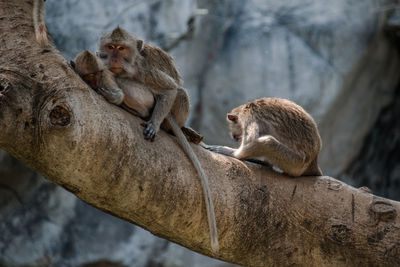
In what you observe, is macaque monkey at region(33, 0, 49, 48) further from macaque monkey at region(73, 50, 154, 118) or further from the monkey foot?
the monkey foot

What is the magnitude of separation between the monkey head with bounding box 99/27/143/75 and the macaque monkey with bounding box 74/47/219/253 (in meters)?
0.10

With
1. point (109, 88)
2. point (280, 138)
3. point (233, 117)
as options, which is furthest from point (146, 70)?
point (280, 138)

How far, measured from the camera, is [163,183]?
12.3ft

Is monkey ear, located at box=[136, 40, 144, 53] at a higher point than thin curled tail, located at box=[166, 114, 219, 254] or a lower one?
higher

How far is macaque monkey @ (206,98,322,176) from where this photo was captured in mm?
4688

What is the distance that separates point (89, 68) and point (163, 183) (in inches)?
37.1

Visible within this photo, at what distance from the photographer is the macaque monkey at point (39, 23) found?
3.38 meters

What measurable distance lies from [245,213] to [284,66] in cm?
527

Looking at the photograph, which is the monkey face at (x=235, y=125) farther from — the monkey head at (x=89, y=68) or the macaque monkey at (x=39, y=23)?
the macaque monkey at (x=39, y=23)

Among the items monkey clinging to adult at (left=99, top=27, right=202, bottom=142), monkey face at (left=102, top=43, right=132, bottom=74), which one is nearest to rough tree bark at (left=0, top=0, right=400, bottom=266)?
monkey clinging to adult at (left=99, top=27, right=202, bottom=142)

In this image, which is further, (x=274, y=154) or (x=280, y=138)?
(x=280, y=138)

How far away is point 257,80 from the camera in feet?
29.5

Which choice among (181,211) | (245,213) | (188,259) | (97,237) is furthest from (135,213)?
(188,259)

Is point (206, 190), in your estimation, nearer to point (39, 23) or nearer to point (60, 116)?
point (60, 116)
